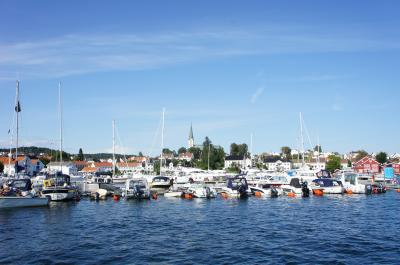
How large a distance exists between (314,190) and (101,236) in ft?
161

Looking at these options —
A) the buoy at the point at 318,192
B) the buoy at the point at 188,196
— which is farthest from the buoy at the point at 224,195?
the buoy at the point at 318,192

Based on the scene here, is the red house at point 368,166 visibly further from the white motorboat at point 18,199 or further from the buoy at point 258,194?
the white motorboat at point 18,199

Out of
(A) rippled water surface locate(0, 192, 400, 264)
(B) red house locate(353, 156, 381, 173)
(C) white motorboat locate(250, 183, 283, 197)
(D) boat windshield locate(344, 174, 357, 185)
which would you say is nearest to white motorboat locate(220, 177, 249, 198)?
(C) white motorboat locate(250, 183, 283, 197)

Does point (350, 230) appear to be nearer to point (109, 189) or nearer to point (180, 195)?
point (180, 195)

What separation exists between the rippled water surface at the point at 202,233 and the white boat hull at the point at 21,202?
178 cm

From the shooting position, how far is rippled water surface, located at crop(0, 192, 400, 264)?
29172mm

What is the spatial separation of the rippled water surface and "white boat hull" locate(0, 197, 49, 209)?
5.83 ft

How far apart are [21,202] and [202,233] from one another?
29598 mm

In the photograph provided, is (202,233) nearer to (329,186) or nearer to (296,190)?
(296,190)

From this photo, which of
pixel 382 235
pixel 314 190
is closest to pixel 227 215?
pixel 382 235

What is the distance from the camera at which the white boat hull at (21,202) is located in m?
54.3

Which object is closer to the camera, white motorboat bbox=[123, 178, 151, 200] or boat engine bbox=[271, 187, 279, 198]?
white motorboat bbox=[123, 178, 151, 200]

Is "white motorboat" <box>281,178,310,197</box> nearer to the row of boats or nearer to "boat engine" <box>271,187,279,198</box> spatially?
the row of boats

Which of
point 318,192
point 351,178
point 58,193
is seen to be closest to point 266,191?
point 318,192
